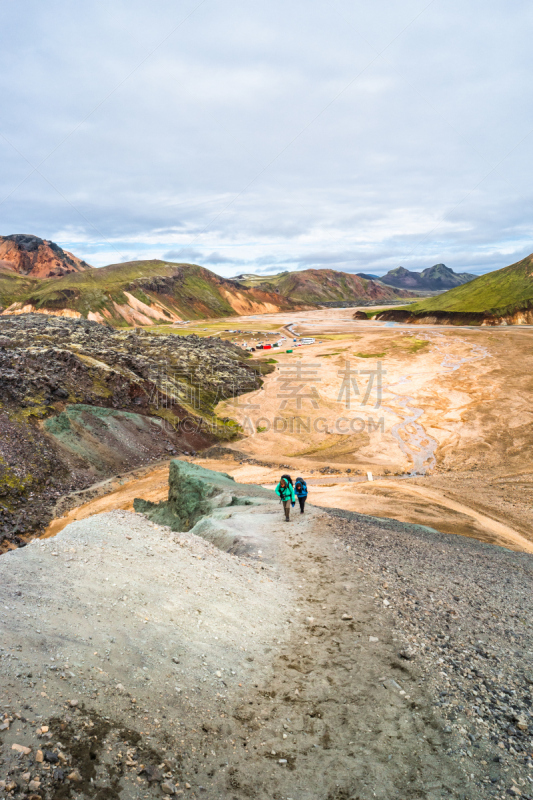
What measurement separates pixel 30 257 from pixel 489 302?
145 metres

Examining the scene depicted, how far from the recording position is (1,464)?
20.0 m

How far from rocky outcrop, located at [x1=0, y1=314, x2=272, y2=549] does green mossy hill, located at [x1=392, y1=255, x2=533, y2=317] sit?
79.0 meters

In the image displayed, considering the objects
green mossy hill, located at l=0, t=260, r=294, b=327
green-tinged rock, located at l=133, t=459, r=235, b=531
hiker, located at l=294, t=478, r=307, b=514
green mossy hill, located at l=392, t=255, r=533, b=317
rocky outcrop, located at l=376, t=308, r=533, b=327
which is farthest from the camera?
green mossy hill, located at l=0, t=260, r=294, b=327

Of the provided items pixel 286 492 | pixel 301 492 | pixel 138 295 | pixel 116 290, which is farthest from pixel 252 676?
pixel 138 295

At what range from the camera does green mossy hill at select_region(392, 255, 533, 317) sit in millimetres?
93000

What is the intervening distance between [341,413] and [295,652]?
30644mm

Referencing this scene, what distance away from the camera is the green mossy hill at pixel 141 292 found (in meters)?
112

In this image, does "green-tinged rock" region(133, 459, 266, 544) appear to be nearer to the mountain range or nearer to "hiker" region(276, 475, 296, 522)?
"hiker" region(276, 475, 296, 522)

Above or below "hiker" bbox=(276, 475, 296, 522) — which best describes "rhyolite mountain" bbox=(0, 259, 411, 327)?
above

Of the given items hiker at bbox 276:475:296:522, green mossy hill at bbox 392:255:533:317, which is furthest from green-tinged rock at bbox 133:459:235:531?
green mossy hill at bbox 392:255:533:317

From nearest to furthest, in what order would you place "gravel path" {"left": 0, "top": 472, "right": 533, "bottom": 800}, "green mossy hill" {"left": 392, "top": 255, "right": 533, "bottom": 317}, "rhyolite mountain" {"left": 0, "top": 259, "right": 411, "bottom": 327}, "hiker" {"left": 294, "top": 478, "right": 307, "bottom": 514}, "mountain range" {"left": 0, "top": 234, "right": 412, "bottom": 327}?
"gravel path" {"left": 0, "top": 472, "right": 533, "bottom": 800}
"hiker" {"left": 294, "top": 478, "right": 307, "bottom": 514}
"green mossy hill" {"left": 392, "top": 255, "right": 533, "bottom": 317}
"rhyolite mountain" {"left": 0, "top": 259, "right": 411, "bottom": 327}
"mountain range" {"left": 0, "top": 234, "right": 412, "bottom": 327}

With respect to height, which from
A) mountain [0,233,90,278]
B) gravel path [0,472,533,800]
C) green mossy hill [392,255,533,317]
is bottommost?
gravel path [0,472,533,800]

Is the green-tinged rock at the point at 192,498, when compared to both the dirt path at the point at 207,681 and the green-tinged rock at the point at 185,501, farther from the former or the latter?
the dirt path at the point at 207,681

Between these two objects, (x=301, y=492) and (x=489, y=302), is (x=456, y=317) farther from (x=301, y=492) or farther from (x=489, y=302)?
(x=301, y=492)
